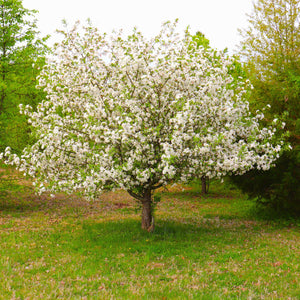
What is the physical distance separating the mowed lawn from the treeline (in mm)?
2234

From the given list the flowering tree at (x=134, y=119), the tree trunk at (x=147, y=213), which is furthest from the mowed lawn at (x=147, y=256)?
the flowering tree at (x=134, y=119)

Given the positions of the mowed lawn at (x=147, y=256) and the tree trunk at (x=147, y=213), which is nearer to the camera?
the mowed lawn at (x=147, y=256)

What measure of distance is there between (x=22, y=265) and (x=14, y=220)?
789 centimetres

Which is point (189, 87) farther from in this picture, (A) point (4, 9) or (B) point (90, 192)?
(A) point (4, 9)

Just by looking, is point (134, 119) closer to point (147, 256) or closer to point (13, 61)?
point (147, 256)

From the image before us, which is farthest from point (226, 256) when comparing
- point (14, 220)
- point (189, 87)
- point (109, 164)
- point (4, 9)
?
point (4, 9)

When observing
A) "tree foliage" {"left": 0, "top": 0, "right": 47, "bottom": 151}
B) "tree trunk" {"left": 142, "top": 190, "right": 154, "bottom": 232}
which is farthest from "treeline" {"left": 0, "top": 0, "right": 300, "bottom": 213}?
"tree trunk" {"left": 142, "top": 190, "right": 154, "bottom": 232}

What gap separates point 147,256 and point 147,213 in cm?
342

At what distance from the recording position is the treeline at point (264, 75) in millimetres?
15875

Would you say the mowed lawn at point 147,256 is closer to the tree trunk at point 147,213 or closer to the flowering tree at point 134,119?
the tree trunk at point 147,213

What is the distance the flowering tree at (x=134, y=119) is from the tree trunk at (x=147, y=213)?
2.10 ft

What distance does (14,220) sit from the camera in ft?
56.8

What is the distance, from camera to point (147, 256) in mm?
10875

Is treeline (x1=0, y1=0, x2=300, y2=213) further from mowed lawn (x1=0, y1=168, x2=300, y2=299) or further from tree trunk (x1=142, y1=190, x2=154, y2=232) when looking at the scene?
tree trunk (x1=142, y1=190, x2=154, y2=232)
